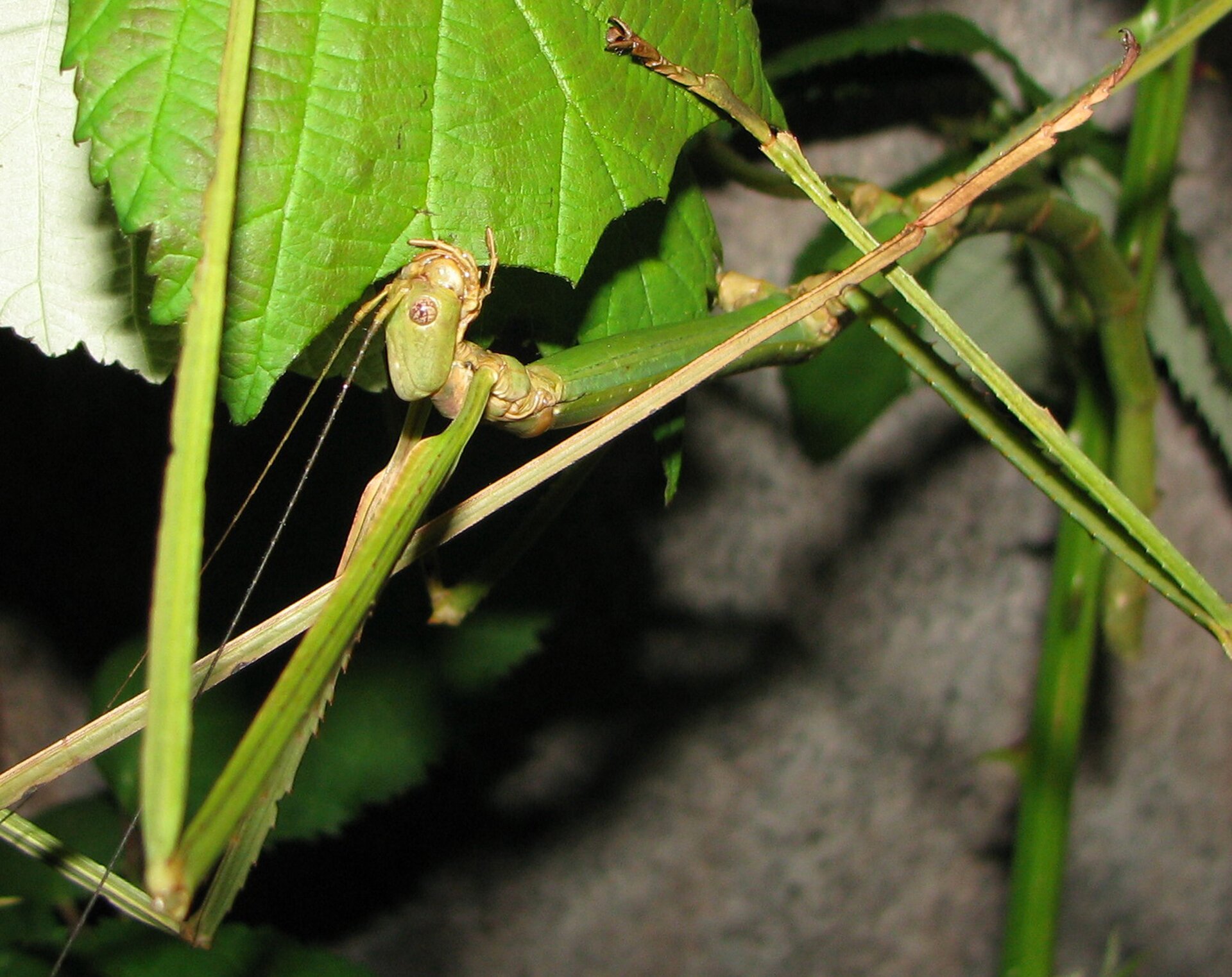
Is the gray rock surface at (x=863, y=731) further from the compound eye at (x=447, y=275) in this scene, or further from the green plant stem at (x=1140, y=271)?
the compound eye at (x=447, y=275)

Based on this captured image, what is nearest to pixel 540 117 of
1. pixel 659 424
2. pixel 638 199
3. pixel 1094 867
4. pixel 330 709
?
pixel 638 199

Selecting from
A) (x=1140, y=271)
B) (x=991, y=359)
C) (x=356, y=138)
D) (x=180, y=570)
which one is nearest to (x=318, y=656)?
(x=180, y=570)

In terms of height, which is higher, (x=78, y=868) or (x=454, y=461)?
(x=454, y=461)

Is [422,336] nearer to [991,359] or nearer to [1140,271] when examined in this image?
[991,359]

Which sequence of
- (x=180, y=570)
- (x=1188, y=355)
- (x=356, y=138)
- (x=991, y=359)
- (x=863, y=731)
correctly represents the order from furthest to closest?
(x=863, y=731) < (x=1188, y=355) < (x=991, y=359) < (x=356, y=138) < (x=180, y=570)

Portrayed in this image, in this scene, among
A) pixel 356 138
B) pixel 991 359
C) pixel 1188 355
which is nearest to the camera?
pixel 356 138

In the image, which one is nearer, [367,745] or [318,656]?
[318,656]

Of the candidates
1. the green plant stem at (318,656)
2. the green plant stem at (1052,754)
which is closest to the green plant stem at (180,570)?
the green plant stem at (318,656)
